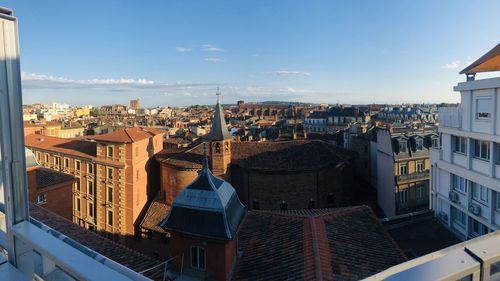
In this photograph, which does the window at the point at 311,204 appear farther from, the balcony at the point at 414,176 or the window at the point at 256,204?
the balcony at the point at 414,176

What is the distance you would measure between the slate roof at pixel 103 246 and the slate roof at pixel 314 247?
2695mm

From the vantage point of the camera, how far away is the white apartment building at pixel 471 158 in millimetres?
13961

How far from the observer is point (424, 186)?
26.8 meters

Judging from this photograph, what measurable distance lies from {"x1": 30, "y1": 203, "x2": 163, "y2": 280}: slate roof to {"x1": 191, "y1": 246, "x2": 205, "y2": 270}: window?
3.12 feet

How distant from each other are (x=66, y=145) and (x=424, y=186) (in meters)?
32.5

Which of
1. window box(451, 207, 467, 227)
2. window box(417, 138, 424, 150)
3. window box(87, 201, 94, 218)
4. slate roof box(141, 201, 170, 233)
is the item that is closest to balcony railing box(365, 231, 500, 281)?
window box(451, 207, 467, 227)

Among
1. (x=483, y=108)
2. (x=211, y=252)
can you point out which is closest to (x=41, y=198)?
(x=211, y=252)

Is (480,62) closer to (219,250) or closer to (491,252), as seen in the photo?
(219,250)

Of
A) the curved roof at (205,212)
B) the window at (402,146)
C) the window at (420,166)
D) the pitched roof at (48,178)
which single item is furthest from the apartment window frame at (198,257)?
the window at (420,166)

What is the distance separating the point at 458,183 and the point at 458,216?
1.67 meters

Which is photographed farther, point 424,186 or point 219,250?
point 424,186

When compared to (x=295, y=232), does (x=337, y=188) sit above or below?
below

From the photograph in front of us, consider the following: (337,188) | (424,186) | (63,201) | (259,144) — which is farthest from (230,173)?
(424,186)

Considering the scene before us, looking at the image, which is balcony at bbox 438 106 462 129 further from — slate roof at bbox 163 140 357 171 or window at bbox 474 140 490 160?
slate roof at bbox 163 140 357 171
